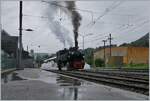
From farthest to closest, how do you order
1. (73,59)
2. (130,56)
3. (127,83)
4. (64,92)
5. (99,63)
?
(99,63) → (130,56) → (73,59) → (127,83) → (64,92)

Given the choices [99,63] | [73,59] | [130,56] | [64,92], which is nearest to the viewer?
[64,92]

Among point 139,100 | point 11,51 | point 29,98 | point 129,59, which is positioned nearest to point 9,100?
point 29,98

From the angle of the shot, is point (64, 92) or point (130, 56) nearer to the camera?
point (64, 92)

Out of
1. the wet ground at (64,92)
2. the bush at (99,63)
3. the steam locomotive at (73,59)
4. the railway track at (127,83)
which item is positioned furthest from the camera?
the bush at (99,63)

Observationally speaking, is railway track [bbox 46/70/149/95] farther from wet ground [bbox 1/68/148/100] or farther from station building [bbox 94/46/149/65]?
station building [bbox 94/46/149/65]

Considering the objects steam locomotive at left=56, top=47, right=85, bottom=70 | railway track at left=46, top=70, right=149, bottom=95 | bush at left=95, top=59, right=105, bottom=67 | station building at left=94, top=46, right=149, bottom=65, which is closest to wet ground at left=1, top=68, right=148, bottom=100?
railway track at left=46, top=70, right=149, bottom=95

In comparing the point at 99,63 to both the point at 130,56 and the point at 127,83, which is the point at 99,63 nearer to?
the point at 130,56

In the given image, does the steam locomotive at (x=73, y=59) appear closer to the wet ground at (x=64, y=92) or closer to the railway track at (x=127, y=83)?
the railway track at (x=127, y=83)

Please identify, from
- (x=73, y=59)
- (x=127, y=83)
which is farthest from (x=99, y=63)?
(x=127, y=83)

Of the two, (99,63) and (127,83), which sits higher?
(99,63)

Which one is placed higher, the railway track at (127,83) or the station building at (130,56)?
the station building at (130,56)

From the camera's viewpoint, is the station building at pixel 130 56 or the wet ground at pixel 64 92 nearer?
the wet ground at pixel 64 92

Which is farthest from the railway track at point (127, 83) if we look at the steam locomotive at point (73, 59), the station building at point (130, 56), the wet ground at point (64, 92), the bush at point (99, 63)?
the bush at point (99, 63)

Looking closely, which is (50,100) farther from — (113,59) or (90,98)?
(113,59)
